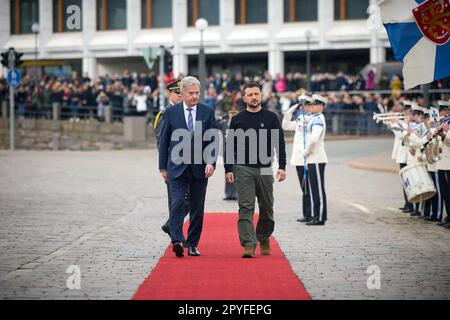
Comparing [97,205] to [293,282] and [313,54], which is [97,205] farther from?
[313,54]

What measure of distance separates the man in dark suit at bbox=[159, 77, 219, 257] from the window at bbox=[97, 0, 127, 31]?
4736cm

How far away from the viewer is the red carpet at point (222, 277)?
852 centimetres

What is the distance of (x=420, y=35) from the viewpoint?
1352 cm

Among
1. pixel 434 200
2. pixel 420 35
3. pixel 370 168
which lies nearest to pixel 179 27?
pixel 370 168

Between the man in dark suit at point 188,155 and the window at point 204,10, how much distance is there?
148ft

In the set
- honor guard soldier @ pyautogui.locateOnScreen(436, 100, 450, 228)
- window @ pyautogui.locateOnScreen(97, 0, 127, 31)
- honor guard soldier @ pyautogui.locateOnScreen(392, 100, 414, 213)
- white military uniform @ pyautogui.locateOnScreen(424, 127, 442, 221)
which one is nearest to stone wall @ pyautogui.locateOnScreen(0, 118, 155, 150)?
window @ pyautogui.locateOnScreen(97, 0, 127, 31)

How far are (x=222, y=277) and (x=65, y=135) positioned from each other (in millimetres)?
35223

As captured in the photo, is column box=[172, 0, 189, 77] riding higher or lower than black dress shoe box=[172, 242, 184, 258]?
higher

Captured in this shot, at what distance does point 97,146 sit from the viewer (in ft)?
139

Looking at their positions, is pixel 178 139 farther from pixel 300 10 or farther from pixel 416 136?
pixel 300 10

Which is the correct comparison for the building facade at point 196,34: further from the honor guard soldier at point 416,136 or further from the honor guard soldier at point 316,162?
the honor guard soldier at point 316,162

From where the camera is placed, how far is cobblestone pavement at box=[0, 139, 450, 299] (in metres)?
9.22

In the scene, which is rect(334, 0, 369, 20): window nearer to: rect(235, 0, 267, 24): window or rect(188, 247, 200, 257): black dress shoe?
rect(235, 0, 267, 24): window

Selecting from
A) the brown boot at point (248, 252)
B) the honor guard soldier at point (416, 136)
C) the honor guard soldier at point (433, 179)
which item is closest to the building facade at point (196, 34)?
the honor guard soldier at point (416, 136)
